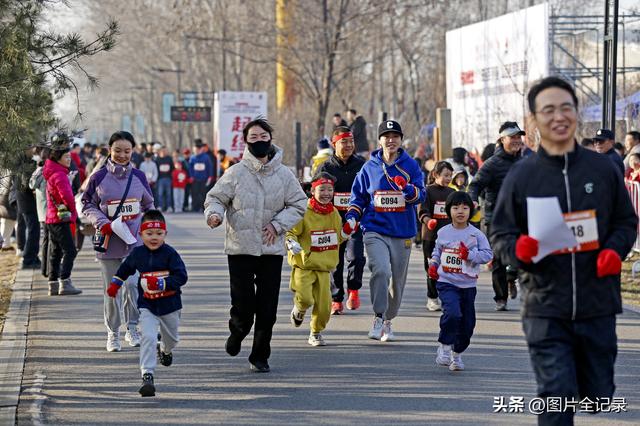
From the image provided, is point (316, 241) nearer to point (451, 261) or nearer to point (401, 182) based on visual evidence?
point (401, 182)

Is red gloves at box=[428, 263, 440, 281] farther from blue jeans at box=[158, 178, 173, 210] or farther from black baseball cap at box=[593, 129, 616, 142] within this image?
blue jeans at box=[158, 178, 173, 210]

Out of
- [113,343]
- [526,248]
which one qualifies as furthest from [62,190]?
[526,248]

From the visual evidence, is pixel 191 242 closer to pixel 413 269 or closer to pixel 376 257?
pixel 413 269

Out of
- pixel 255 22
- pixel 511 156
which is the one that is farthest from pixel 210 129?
pixel 511 156

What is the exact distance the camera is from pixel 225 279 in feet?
57.3

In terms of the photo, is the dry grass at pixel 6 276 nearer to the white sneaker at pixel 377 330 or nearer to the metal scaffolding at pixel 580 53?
the white sneaker at pixel 377 330

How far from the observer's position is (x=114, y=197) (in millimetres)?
11617

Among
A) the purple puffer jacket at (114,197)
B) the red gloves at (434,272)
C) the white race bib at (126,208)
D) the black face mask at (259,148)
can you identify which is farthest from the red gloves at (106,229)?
the red gloves at (434,272)

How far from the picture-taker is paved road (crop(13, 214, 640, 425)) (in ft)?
28.6

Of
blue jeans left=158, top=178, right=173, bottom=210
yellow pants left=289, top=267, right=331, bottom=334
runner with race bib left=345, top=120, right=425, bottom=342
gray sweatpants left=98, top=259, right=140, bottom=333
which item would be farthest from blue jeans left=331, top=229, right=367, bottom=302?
blue jeans left=158, top=178, right=173, bottom=210

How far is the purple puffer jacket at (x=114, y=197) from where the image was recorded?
11523 millimetres

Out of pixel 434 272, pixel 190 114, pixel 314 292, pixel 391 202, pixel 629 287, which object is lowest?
pixel 629 287

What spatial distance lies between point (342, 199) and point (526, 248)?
7.69m

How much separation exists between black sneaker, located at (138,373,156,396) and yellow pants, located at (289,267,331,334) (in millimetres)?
2366
